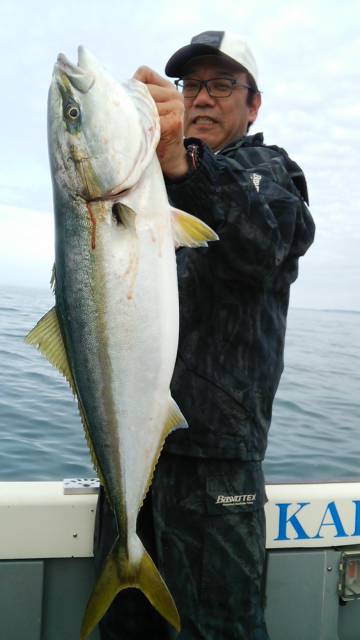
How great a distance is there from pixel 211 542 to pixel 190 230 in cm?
122

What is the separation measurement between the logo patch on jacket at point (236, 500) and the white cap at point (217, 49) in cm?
185

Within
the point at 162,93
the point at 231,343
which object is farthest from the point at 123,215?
the point at 231,343

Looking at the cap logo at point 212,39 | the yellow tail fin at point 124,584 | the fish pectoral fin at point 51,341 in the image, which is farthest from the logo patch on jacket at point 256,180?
the yellow tail fin at point 124,584

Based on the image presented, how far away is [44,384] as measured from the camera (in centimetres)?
898

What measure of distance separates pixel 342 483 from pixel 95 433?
1904mm

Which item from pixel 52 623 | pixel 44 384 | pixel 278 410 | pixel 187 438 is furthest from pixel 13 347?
pixel 187 438

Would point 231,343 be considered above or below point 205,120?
below

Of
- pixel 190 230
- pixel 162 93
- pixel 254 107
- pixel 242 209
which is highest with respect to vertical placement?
pixel 254 107

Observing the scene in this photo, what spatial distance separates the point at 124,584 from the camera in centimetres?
213

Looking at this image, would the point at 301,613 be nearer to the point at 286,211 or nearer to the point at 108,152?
the point at 286,211

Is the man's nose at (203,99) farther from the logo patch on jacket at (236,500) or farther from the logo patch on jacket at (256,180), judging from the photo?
the logo patch on jacket at (236,500)

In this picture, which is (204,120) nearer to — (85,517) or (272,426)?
(85,517)

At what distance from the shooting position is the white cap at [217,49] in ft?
8.95

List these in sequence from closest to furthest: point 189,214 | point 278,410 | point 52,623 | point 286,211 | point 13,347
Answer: point 189,214
point 286,211
point 52,623
point 278,410
point 13,347
